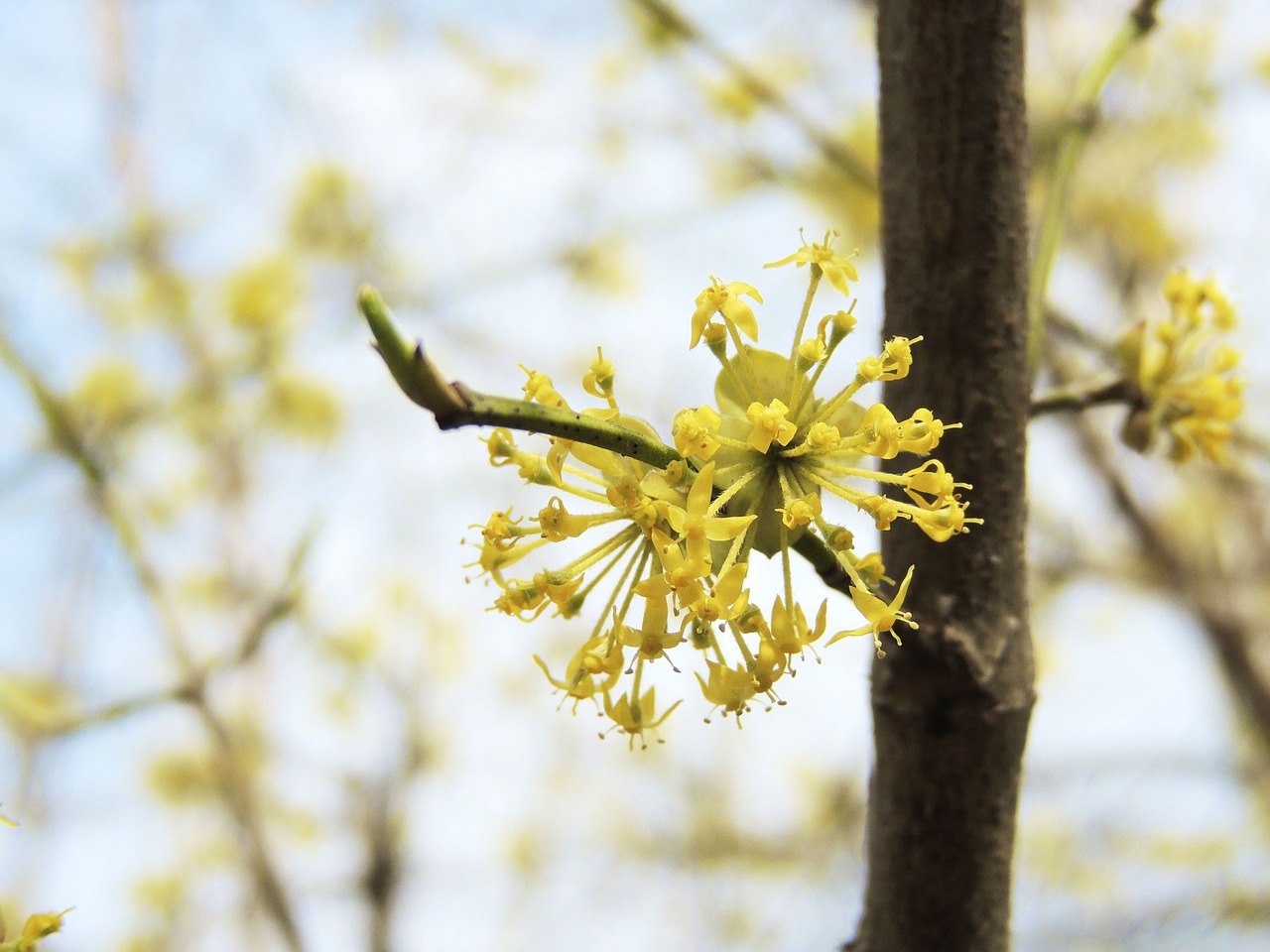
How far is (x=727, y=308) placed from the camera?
1157mm

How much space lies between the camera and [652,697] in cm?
130

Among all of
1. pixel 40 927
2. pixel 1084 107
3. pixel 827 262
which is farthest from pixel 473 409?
pixel 1084 107

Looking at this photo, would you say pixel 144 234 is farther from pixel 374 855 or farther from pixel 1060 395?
pixel 1060 395

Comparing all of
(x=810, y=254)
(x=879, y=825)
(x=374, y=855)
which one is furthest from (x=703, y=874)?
(x=810, y=254)

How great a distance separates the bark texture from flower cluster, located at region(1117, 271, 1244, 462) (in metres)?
0.48

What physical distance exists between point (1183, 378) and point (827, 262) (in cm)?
84

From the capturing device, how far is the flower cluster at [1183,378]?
1634 mm

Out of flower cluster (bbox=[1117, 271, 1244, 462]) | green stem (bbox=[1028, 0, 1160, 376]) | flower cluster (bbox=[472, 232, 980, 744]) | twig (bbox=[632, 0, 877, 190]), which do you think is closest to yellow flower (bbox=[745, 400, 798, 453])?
flower cluster (bbox=[472, 232, 980, 744])

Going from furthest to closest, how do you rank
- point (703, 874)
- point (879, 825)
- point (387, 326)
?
point (703, 874) < point (879, 825) < point (387, 326)

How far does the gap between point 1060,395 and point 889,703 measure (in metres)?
0.51

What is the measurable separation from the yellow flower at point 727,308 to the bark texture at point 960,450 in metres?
0.21

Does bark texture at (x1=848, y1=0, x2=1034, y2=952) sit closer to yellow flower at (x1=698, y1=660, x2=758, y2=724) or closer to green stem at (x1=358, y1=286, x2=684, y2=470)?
yellow flower at (x1=698, y1=660, x2=758, y2=724)

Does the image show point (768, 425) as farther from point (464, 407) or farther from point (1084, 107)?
point (1084, 107)

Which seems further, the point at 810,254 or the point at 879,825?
the point at 879,825
